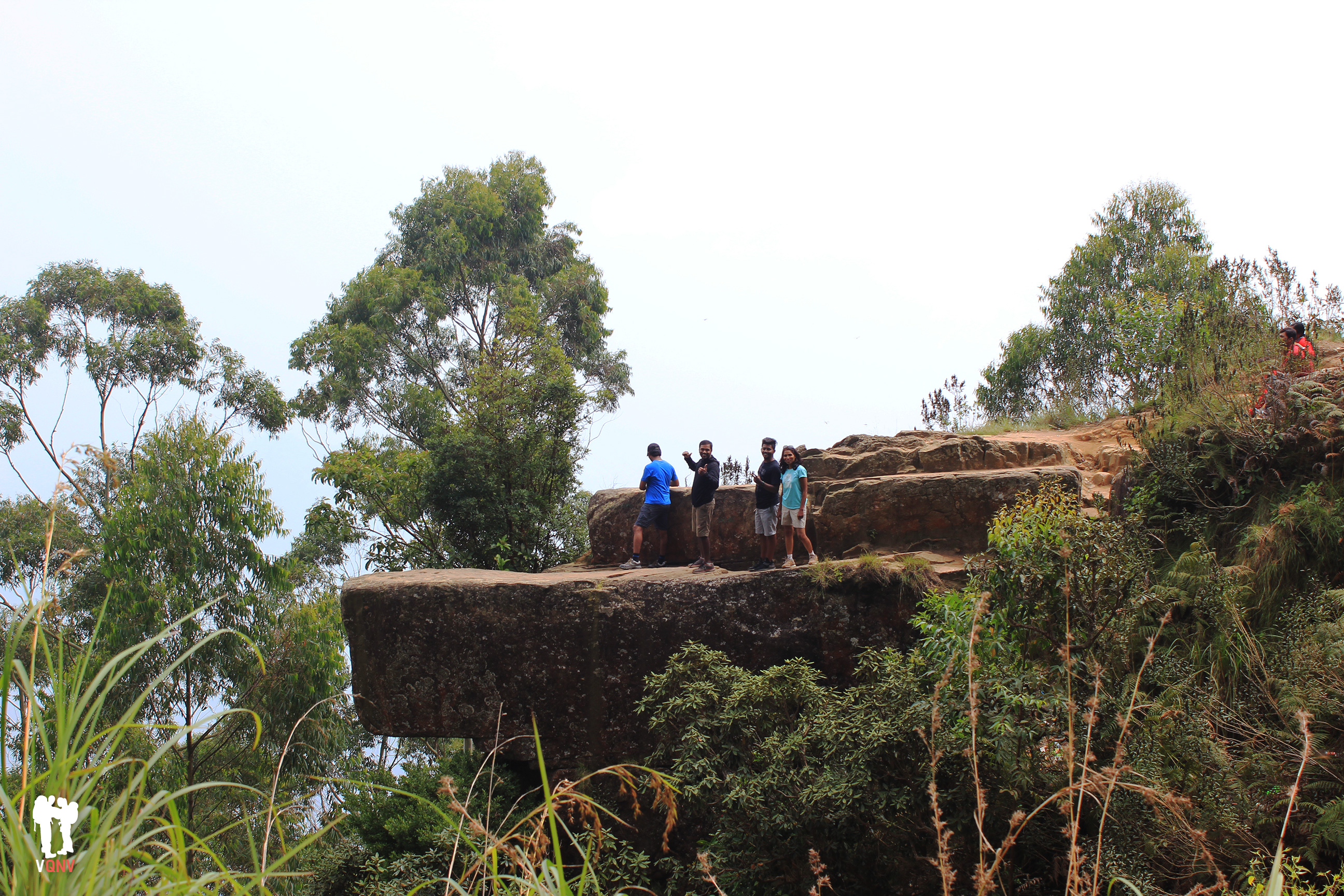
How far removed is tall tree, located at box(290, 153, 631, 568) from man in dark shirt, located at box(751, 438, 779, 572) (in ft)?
17.5

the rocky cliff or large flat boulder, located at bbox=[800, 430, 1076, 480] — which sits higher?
large flat boulder, located at bbox=[800, 430, 1076, 480]

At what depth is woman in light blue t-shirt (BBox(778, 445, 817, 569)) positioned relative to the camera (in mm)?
8102

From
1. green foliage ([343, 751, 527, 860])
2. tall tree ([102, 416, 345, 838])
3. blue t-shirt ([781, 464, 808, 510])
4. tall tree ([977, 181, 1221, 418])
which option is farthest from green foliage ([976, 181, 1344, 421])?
tall tree ([102, 416, 345, 838])

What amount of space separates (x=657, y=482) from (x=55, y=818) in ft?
27.0

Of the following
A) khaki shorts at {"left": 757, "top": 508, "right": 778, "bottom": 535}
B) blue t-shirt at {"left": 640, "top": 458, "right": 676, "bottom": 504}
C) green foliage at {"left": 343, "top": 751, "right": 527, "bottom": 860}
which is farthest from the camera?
Answer: blue t-shirt at {"left": 640, "top": 458, "right": 676, "bottom": 504}

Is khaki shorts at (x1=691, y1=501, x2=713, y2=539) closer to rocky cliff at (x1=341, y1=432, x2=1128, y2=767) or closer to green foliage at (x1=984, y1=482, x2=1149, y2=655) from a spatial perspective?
rocky cliff at (x1=341, y1=432, x2=1128, y2=767)

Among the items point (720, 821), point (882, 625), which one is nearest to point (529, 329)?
point (882, 625)

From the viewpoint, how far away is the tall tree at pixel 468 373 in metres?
12.8

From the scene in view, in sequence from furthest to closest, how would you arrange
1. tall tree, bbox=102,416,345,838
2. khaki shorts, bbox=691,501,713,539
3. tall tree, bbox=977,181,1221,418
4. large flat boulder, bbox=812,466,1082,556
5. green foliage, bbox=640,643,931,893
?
tall tree, bbox=977,181,1221,418 < tall tree, bbox=102,416,345,838 < khaki shorts, bbox=691,501,713,539 < large flat boulder, bbox=812,466,1082,556 < green foliage, bbox=640,643,931,893

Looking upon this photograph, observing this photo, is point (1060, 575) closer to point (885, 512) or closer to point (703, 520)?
point (885, 512)

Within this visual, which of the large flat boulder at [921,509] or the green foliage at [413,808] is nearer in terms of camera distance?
the green foliage at [413,808]

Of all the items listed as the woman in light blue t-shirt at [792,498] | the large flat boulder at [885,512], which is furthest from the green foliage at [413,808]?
the woman in light blue t-shirt at [792,498]

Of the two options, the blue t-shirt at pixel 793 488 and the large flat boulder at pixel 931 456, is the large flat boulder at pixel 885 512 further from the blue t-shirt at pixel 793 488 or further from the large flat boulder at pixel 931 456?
the blue t-shirt at pixel 793 488

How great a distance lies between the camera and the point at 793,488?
320 inches
